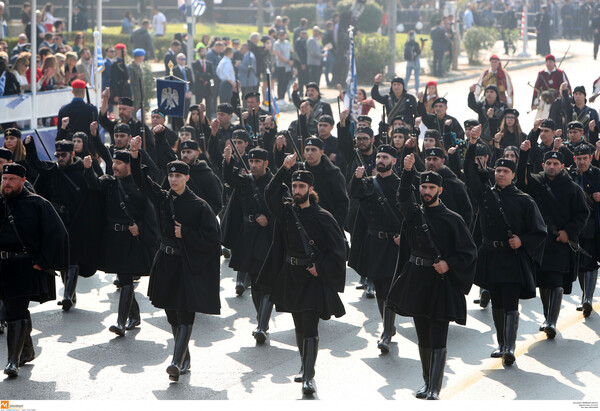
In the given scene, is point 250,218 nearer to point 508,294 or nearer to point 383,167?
point 383,167

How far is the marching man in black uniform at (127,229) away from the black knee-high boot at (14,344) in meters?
1.62

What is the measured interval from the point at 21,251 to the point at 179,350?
1.69m

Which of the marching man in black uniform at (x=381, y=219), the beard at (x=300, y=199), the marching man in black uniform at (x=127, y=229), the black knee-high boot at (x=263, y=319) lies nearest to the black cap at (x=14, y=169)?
the marching man in black uniform at (x=127, y=229)

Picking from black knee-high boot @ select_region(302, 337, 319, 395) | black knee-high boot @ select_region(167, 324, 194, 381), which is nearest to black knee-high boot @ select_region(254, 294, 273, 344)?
black knee-high boot @ select_region(167, 324, 194, 381)

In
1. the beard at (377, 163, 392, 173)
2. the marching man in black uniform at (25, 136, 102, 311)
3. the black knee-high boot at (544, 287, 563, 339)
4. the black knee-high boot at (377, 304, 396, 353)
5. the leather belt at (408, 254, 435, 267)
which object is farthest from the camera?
the marching man in black uniform at (25, 136, 102, 311)

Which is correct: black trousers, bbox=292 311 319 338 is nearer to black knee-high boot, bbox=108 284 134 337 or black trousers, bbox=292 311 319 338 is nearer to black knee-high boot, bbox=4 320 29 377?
black knee-high boot, bbox=108 284 134 337

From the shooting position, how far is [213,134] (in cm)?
1397

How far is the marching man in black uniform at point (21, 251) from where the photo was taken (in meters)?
9.60

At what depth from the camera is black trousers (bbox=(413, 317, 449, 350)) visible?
8.96m

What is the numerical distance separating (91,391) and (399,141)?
574cm

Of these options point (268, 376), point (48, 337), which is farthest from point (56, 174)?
point (268, 376)

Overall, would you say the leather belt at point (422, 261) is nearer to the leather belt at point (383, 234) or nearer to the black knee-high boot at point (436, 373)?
the black knee-high boot at point (436, 373)

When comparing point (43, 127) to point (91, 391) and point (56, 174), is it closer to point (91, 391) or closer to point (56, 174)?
point (56, 174)

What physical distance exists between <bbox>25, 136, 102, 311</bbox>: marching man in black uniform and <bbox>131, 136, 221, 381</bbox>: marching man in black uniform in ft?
6.99
